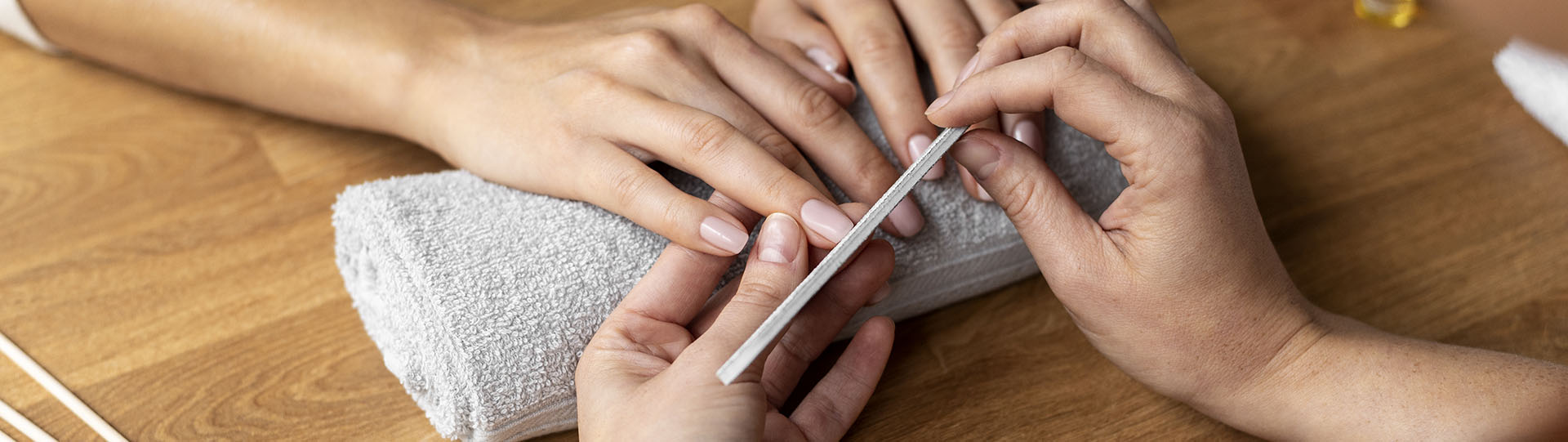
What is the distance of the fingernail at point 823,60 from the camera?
0.71 m

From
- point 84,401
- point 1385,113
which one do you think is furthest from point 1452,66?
point 84,401

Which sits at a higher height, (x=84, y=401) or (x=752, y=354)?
(x=752, y=354)

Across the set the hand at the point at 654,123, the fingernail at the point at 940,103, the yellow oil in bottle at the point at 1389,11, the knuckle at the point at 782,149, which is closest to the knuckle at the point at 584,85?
the hand at the point at 654,123

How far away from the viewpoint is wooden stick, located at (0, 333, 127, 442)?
0.60 metres

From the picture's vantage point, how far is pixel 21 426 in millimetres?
602

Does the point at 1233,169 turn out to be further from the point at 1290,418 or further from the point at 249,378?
the point at 249,378

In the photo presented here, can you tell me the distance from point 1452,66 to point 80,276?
110 cm

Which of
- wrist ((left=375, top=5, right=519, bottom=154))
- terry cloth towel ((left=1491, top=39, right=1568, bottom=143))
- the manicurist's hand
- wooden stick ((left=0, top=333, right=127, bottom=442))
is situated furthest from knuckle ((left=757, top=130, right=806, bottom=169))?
terry cloth towel ((left=1491, top=39, right=1568, bottom=143))

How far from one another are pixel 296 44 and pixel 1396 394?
751 mm

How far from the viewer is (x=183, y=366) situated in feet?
2.06

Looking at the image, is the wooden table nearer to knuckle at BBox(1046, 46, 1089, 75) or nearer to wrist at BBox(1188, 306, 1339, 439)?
wrist at BBox(1188, 306, 1339, 439)

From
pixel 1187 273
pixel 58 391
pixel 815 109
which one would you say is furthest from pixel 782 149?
pixel 58 391

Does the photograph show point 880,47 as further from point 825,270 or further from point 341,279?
point 341,279

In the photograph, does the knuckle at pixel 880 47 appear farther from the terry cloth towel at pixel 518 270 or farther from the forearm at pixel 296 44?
the forearm at pixel 296 44
